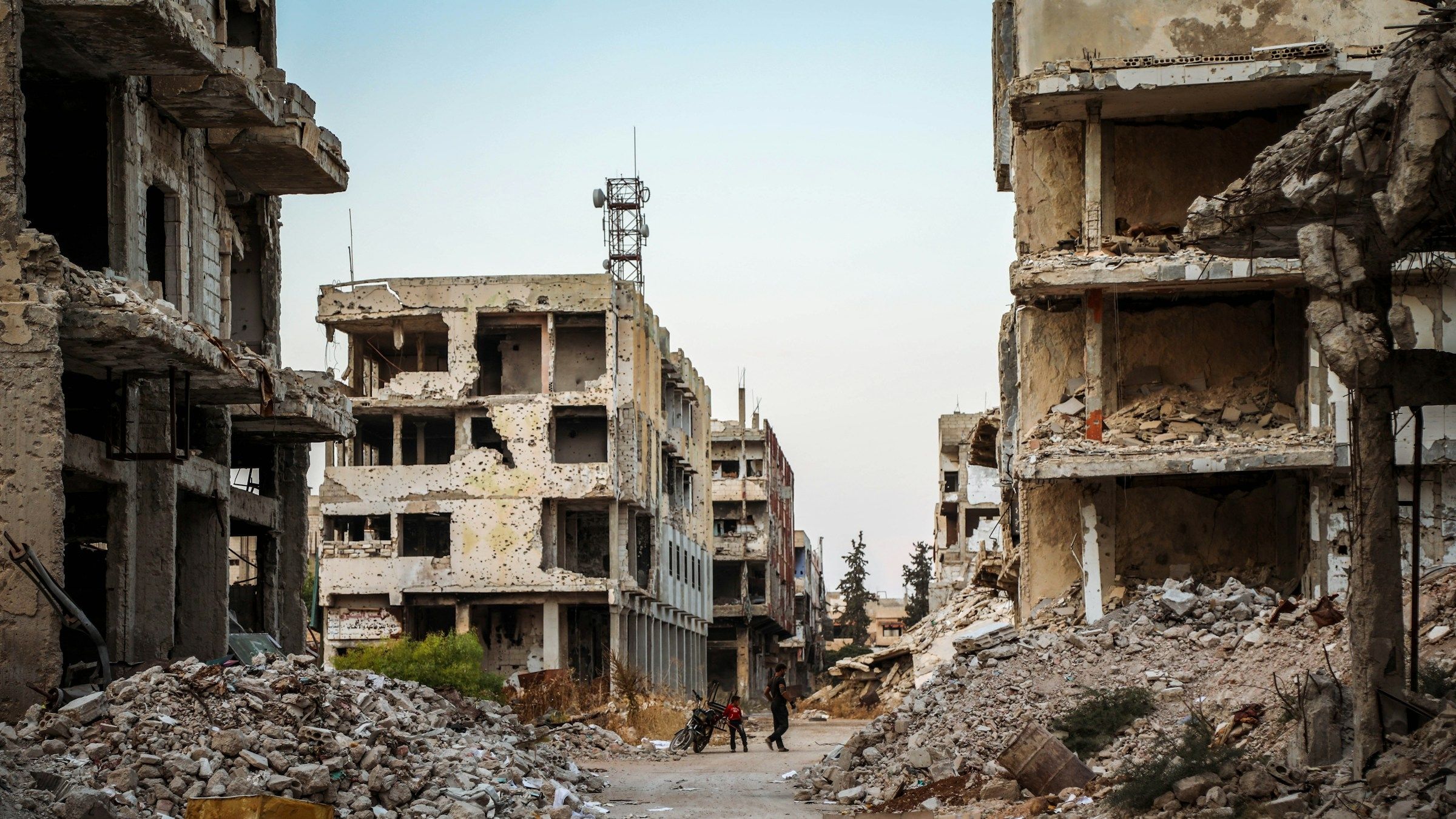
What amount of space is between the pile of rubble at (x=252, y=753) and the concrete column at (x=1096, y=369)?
36.3 ft

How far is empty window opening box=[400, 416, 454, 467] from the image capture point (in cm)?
4969

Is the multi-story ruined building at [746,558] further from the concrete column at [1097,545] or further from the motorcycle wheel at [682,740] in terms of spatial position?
the concrete column at [1097,545]

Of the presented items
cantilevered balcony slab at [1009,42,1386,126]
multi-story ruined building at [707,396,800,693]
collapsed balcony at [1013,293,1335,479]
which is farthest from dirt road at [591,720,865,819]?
multi-story ruined building at [707,396,800,693]

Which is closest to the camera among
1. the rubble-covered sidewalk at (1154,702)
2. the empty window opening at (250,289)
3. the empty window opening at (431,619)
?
the rubble-covered sidewalk at (1154,702)

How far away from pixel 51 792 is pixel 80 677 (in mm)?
5987

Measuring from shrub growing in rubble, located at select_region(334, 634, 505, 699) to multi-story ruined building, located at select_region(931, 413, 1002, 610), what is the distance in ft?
75.3

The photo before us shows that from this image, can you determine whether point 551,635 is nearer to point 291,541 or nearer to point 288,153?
point 291,541

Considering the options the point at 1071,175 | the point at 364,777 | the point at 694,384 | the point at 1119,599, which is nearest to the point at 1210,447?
the point at 1119,599

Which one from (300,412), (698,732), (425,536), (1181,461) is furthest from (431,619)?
(1181,461)

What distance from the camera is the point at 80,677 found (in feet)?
60.4

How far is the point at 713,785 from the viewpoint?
23.0 metres

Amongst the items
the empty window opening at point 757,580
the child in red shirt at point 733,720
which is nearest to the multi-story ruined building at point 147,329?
the child in red shirt at point 733,720

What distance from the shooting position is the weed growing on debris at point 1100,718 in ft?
58.5

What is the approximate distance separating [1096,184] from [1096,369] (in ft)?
9.73
